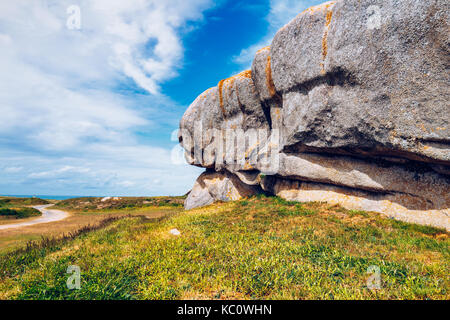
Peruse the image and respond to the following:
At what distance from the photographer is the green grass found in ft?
19.0

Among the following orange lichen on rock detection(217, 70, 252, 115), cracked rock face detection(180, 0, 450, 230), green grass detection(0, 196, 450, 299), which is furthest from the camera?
orange lichen on rock detection(217, 70, 252, 115)

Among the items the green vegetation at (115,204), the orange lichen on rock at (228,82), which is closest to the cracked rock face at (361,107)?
the orange lichen on rock at (228,82)

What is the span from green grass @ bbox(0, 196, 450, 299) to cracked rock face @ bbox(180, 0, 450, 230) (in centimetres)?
313

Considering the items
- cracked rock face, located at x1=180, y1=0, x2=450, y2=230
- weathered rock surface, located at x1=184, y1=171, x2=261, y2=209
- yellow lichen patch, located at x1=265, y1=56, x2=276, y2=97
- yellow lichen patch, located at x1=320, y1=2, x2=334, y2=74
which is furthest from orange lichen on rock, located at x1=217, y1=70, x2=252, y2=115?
yellow lichen patch, located at x1=320, y1=2, x2=334, y2=74

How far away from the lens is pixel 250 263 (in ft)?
24.2

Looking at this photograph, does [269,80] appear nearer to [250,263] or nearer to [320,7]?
[320,7]

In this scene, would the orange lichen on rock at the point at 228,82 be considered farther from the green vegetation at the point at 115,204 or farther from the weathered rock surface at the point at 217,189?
the green vegetation at the point at 115,204

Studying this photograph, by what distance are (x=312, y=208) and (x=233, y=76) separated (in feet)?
55.8

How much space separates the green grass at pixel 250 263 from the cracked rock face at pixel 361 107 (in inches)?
123

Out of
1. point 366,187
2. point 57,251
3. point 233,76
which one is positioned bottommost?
point 57,251

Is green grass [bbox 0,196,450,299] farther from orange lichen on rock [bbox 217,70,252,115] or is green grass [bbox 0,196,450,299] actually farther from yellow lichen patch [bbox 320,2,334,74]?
orange lichen on rock [bbox 217,70,252,115]
